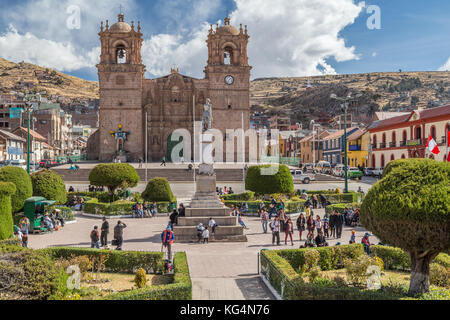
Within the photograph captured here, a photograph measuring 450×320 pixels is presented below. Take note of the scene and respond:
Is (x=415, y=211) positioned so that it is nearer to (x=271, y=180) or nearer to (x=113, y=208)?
(x=271, y=180)

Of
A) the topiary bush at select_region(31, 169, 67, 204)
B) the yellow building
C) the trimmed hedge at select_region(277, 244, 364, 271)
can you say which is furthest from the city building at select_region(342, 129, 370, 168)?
the trimmed hedge at select_region(277, 244, 364, 271)

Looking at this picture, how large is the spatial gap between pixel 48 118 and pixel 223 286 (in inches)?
3107

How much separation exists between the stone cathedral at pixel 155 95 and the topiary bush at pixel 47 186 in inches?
1261

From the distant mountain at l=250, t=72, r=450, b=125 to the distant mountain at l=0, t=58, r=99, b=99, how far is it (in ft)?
219

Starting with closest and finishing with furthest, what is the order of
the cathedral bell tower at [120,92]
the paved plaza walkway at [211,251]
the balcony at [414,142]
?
the paved plaza walkway at [211,251]
the balcony at [414,142]
the cathedral bell tower at [120,92]

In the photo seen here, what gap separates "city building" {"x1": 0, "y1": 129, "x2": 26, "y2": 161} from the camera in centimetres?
5669

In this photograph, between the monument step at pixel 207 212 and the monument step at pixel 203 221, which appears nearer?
the monument step at pixel 203 221

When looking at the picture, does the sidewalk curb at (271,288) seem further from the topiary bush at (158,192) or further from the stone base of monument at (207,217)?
the topiary bush at (158,192)

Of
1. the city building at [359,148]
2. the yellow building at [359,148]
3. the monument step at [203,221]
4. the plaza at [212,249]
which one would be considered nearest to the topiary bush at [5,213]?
the plaza at [212,249]

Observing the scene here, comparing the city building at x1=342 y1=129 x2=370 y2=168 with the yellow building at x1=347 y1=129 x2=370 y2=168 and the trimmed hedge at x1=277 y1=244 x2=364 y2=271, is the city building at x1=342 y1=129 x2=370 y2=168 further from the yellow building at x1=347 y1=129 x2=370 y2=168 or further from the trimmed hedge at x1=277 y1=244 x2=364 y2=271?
the trimmed hedge at x1=277 y1=244 x2=364 y2=271

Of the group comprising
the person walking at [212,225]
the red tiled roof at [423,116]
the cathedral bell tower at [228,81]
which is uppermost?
the cathedral bell tower at [228,81]

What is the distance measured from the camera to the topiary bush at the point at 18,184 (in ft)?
64.0
